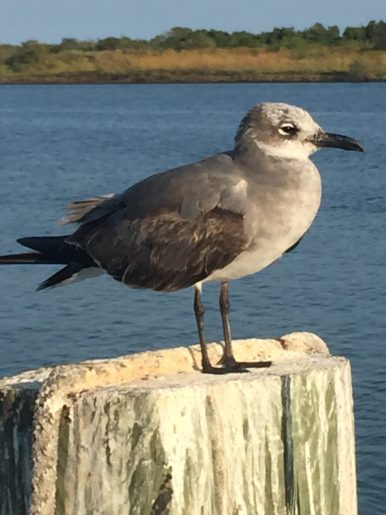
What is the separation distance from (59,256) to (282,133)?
0.85m

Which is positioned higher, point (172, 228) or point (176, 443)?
point (172, 228)

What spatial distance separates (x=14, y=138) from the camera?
33.9 metres

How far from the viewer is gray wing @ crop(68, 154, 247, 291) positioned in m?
4.12

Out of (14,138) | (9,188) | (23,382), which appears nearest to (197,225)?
(23,382)

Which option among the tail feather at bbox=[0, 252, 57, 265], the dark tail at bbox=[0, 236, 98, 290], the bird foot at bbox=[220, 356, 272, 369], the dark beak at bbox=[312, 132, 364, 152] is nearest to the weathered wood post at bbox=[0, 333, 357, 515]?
the bird foot at bbox=[220, 356, 272, 369]

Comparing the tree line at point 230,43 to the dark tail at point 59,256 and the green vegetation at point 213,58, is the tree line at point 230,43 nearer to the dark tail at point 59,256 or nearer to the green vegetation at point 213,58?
the green vegetation at point 213,58

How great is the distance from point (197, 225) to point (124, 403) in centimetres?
137

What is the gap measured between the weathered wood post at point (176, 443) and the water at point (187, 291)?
4728 millimetres

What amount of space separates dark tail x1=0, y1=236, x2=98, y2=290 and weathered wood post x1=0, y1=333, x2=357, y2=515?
1074mm

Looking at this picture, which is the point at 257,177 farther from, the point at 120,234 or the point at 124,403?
the point at 124,403

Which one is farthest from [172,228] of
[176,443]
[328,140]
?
[176,443]

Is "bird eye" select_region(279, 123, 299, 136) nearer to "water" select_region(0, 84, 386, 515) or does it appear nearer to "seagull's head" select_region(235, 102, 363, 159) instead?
"seagull's head" select_region(235, 102, 363, 159)

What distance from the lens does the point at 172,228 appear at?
427cm

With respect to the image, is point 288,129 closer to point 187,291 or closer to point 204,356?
point 204,356
